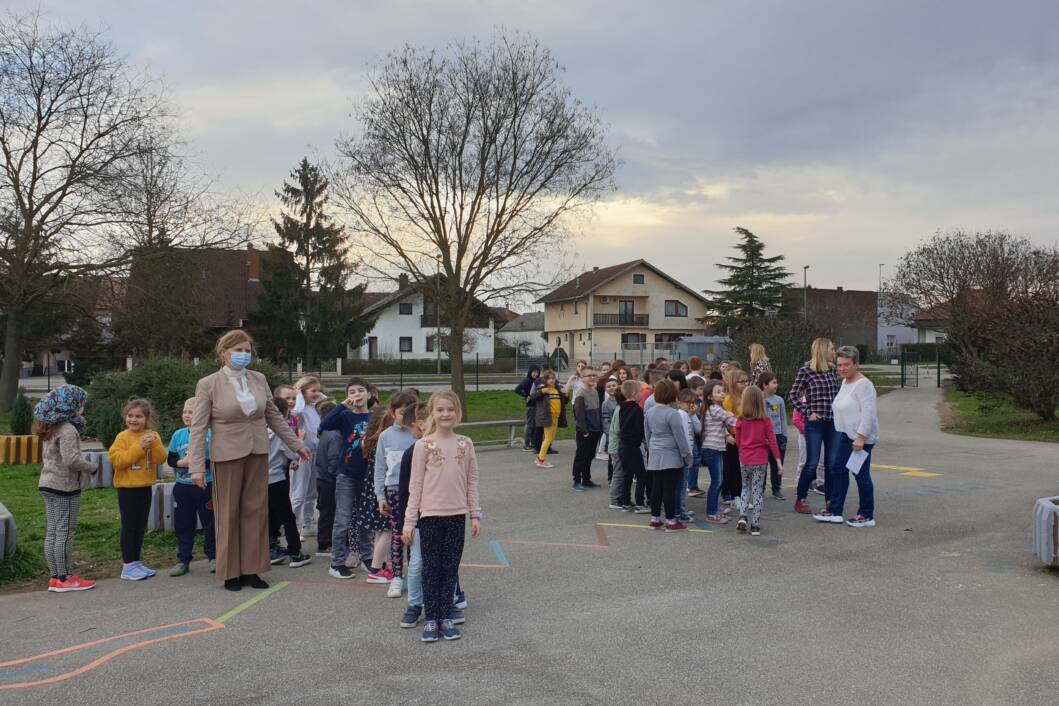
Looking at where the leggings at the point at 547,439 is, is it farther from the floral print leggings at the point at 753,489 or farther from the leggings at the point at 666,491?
the floral print leggings at the point at 753,489

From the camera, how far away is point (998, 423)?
67.4ft

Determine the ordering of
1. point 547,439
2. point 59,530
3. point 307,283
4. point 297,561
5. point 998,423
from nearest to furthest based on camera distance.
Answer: point 59,530 → point 297,561 → point 547,439 → point 998,423 → point 307,283

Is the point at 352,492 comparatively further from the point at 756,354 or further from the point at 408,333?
the point at 408,333

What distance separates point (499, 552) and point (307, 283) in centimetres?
4232

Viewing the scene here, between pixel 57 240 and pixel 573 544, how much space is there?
2081 centimetres

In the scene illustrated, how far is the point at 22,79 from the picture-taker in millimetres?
21844

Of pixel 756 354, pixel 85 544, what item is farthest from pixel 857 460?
pixel 85 544

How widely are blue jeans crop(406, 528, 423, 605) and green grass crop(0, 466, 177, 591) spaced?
289 cm

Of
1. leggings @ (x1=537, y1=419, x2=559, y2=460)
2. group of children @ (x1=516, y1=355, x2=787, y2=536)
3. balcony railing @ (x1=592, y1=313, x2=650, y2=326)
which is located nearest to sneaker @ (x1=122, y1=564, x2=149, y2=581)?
group of children @ (x1=516, y1=355, x2=787, y2=536)

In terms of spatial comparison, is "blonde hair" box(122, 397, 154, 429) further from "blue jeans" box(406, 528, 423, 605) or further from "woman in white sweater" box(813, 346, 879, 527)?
"woman in white sweater" box(813, 346, 879, 527)

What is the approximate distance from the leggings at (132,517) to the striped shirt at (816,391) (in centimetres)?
642

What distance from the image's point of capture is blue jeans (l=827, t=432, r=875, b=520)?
8.52m

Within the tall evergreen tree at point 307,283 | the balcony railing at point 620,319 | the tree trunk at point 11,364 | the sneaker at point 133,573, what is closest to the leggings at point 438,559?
the sneaker at point 133,573

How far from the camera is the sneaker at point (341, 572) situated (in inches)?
266
